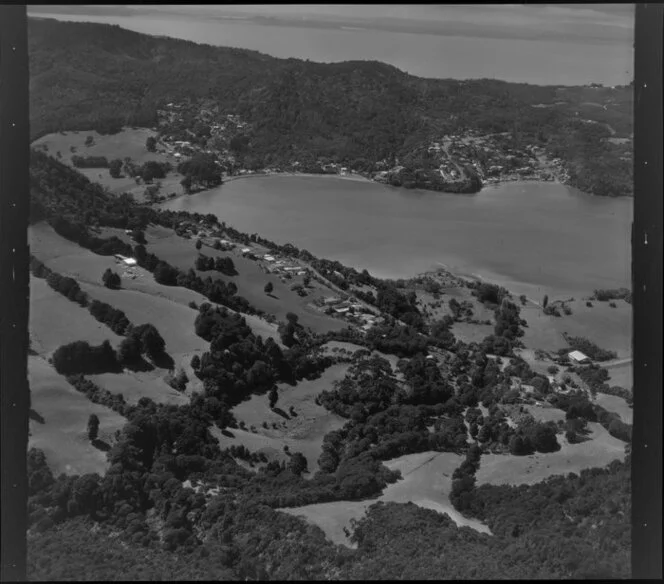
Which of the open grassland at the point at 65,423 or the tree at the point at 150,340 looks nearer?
the open grassland at the point at 65,423

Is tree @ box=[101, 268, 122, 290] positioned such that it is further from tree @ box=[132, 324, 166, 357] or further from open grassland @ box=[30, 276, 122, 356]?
tree @ box=[132, 324, 166, 357]

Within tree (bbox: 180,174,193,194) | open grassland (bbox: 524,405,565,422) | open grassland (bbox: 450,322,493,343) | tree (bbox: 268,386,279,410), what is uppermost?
tree (bbox: 180,174,193,194)

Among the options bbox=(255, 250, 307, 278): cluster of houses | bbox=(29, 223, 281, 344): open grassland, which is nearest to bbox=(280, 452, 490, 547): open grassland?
bbox=(29, 223, 281, 344): open grassland

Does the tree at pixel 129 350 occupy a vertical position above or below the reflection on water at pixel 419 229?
below

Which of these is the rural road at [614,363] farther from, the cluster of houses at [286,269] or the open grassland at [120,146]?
the open grassland at [120,146]

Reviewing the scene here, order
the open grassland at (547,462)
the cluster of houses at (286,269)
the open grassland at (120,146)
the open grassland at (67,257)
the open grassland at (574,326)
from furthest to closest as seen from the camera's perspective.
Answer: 1. the open grassland at (120,146)
2. the cluster of houses at (286,269)
3. the open grassland at (574,326)
4. the open grassland at (67,257)
5. the open grassland at (547,462)

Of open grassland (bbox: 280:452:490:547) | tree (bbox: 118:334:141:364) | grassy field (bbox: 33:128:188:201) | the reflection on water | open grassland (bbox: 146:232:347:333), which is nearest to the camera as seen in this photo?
open grassland (bbox: 280:452:490:547)

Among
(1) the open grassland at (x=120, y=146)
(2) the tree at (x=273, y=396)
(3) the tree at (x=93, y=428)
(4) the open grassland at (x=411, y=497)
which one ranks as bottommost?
(4) the open grassland at (x=411, y=497)

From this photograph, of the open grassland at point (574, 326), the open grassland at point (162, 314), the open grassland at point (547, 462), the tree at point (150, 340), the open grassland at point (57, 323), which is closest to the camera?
the open grassland at point (547, 462)

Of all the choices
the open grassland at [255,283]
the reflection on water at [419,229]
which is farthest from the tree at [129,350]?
the reflection on water at [419,229]
